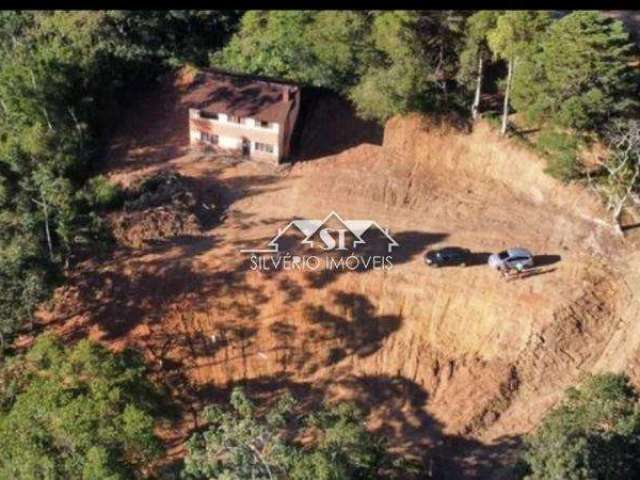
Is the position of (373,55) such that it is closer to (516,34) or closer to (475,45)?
(475,45)

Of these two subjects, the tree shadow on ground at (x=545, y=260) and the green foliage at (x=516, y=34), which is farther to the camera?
the green foliage at (x=516, y=34)

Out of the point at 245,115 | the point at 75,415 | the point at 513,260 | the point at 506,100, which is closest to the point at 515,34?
the point at 506,100

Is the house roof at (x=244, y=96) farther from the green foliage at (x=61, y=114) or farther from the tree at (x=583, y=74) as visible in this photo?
the tree at (x=583, y=74)

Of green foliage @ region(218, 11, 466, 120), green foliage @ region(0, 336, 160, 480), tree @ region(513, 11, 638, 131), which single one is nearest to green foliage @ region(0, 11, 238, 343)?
green foliage @ region(0, 336, 160, 480)

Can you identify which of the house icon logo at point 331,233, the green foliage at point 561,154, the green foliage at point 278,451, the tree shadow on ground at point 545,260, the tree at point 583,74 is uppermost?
the tree at point 583,74

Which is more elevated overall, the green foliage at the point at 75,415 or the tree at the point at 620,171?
the tree at the point at 620,171

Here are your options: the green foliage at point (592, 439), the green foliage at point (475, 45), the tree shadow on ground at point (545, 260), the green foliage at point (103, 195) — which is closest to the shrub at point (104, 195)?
the green foliage at point (103, 195)
